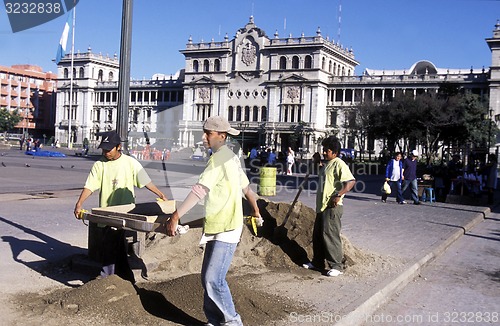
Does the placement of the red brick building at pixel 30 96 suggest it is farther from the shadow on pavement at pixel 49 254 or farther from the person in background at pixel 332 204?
the person in background at pixel 332 204

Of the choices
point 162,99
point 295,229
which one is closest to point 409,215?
point 295,229

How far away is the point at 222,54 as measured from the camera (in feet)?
291

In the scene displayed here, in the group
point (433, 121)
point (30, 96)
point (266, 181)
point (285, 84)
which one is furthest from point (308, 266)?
point (30, 96)

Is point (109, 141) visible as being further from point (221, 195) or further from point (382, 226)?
point (382, 226)

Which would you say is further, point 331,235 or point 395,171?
point 395,171

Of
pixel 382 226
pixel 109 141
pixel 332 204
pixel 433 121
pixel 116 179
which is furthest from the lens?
pixel 433 121

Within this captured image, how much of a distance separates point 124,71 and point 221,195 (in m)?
3.36

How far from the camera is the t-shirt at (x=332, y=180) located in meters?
6.78

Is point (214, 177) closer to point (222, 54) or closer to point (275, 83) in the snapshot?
point (275, 83)

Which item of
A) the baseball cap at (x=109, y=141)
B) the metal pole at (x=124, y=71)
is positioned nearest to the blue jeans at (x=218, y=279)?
the baseball cap at (x=109, y=141)

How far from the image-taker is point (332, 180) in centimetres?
688

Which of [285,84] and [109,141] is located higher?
[285,84]

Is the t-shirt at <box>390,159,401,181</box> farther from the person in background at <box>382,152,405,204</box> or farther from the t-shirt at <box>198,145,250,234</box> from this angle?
the t-shirt at <box>198,145,250,234</box>

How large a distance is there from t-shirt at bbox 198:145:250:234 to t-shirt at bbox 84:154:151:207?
1.73 meters
